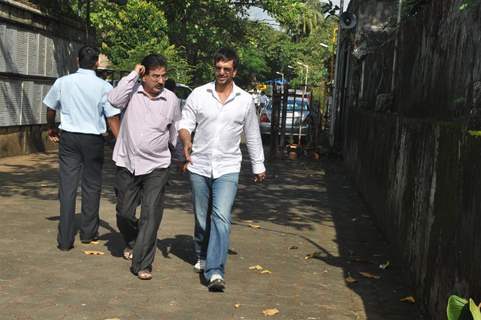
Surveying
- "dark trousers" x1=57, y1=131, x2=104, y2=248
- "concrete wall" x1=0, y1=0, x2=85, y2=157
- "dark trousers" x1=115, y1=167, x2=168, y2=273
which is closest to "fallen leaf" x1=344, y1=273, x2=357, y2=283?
"dark trousers" x1=115, y1=167, x2=168, y2=273

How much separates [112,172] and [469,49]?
9.34m

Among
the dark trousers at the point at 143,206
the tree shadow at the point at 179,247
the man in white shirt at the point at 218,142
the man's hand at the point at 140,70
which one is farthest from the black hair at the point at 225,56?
the tree shadow at the point at 179,247

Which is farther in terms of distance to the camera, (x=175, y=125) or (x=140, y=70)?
(x=175, y=125)

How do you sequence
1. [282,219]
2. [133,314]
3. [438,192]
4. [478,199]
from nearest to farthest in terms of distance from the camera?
[478,199] < [133,314] < [438,192] < [282,219]

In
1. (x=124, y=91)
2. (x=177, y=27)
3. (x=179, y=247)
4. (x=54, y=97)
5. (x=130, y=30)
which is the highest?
(x=177, y=27)

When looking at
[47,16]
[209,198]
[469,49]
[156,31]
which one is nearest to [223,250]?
[209,198]

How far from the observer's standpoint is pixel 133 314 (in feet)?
18.4

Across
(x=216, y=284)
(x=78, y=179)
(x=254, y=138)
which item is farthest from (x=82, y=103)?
(x=216, y=284)

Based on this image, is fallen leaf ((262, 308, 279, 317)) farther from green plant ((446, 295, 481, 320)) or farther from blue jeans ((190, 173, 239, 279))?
green plant ((446, 295, 481, 320))

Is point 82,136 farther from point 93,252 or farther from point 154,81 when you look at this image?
point 154,81

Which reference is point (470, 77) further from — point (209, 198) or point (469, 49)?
point (209, 198)

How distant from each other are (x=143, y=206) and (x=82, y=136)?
1.33 metres

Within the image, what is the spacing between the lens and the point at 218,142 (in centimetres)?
660

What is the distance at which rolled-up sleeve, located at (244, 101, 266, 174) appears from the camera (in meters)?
6.77
